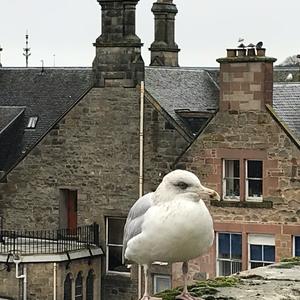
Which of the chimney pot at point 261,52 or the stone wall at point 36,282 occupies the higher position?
the chimney pot at point 261,52

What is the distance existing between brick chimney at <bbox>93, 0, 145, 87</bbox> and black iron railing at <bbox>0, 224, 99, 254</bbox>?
14.6 ft

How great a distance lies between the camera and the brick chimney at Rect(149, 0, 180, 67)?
47.2 meters

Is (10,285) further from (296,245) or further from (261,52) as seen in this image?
(261,52)

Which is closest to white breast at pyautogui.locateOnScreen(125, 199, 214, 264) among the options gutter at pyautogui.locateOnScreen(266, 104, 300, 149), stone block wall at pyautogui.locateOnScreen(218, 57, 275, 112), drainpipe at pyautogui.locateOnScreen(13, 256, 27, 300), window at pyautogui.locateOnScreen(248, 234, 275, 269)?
gutter at pyautogui.locateOnScreen(266, 104, 300, 149)

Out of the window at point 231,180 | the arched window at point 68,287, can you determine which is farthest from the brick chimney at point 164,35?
the window at point 231,180

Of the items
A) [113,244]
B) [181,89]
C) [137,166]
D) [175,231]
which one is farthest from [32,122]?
[175,231]

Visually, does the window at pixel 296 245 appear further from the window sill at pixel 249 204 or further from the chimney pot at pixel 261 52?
the chimney pot at pixel 261 52

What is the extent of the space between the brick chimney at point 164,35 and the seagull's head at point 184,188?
38079 millimetres

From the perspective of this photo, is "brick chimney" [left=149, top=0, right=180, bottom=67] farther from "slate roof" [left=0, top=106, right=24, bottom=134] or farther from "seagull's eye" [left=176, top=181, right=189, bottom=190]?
"seagull's eye" [left=176, top=181, right=189, bottom=190]

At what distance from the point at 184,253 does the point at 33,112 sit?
35795mm

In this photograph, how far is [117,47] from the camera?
121 feet

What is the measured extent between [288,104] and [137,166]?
17.3ft

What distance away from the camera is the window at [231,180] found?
3262 cm

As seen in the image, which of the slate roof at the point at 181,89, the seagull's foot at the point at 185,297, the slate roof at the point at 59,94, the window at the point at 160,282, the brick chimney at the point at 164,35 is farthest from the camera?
the brick chimney at the point at 164,35
